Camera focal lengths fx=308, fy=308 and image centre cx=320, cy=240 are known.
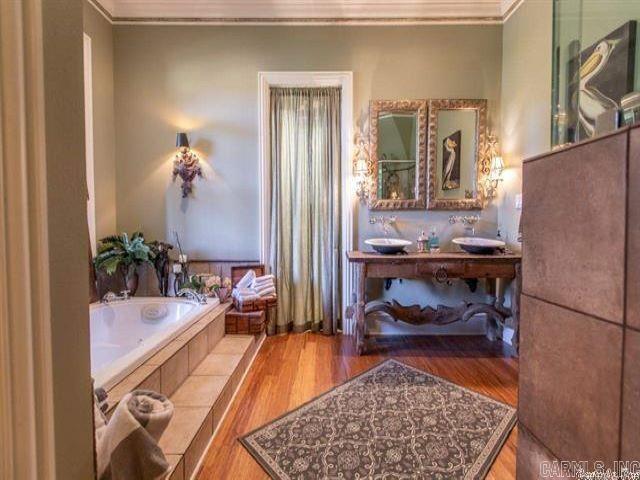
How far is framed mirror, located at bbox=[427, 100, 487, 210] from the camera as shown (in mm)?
2986

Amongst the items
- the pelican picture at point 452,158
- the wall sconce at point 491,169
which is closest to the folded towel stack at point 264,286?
the pelican picture at point 452,158

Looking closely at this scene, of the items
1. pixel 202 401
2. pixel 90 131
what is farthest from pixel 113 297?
pixel 202 401

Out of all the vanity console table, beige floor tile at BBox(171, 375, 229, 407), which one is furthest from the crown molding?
beige floor tile at BBox(171, 375, 229, 407)

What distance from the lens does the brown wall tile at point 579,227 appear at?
0.71 m

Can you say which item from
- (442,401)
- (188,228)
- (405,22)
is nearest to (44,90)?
(442,401)

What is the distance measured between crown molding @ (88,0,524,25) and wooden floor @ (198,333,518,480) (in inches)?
121

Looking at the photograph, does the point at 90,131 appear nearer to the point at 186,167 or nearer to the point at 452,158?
the point at 186,167

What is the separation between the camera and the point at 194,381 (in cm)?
190

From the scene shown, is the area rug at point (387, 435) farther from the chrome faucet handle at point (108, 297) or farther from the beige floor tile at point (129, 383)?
the chrome faucet handle at point (108, 297)

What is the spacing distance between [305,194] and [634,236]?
263 cm

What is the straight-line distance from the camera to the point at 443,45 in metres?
2.99

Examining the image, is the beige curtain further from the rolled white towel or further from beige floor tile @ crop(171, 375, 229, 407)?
beige floor tile @ crop(171, 375, 229, 407)

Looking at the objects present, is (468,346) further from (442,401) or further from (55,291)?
(55,291)

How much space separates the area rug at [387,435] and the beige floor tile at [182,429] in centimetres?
26
